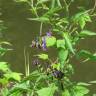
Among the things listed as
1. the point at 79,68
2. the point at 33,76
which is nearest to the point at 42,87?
the point at 33,76

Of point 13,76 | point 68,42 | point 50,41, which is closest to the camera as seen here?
point 68,42

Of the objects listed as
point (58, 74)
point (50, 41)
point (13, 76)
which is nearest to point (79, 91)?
point (58, 74)

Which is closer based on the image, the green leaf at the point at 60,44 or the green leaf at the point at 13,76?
the green leaf at the point at 60,44

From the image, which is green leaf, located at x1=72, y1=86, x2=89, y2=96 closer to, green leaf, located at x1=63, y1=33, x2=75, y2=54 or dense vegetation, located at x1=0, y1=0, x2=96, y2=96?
dense vegetation, located at x1=0, y1=0, x2=96, y2=96

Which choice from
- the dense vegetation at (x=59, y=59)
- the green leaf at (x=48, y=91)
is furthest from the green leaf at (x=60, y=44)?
the green leaf at (x=48, y=91)

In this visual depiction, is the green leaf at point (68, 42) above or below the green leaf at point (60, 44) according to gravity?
above

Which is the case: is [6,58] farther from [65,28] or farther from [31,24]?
[65,28]

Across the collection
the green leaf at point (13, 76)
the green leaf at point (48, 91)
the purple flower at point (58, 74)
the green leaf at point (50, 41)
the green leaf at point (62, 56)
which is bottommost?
the green leaf at point (13, 76)

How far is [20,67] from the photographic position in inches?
212

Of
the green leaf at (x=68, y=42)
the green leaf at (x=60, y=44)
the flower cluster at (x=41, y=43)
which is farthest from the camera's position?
the flower cluster at (x=41, y=43)

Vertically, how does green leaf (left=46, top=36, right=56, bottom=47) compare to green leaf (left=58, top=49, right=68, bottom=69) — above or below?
above

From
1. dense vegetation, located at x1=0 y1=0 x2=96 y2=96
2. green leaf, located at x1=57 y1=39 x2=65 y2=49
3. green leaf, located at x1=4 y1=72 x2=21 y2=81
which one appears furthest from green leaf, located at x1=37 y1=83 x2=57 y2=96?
green leaf, located at x1=4 y1=72 x2=21 y2=81

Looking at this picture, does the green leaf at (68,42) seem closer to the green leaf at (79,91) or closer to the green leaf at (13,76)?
the green leaf at (79,91)

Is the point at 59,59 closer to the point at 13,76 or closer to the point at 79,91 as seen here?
the point at 79,91
